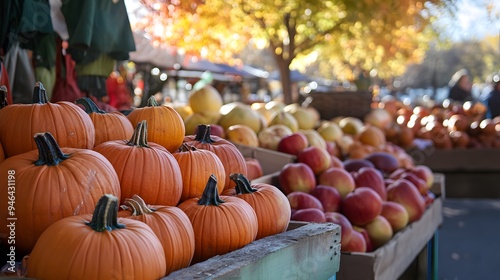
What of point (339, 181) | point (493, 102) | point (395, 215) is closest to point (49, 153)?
point (339, 181)

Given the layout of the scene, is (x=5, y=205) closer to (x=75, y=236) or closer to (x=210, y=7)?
(x=75, y=236)

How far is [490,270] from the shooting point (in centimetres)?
581

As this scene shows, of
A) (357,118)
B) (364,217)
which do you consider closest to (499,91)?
(357,118)

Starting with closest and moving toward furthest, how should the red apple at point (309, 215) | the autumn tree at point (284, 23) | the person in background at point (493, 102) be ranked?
the red apple at point (309, 215), the autumn tree at point (284, 23), the person in background at point (493, 102)

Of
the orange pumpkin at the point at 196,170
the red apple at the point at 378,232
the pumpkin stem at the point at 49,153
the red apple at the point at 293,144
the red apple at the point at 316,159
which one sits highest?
the pumpkin stem at the point at 49,153

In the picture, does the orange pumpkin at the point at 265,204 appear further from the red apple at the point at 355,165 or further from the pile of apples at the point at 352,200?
the red apple at the point at 355,165

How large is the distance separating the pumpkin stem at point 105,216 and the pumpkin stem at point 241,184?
2.43 ft

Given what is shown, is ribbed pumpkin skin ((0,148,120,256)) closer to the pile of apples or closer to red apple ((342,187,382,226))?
the pile of apples

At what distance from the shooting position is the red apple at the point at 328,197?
12.8 feet

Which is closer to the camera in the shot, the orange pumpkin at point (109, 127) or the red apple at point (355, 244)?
the orange pumpkin at point (109, 127)

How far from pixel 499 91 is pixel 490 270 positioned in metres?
6.86

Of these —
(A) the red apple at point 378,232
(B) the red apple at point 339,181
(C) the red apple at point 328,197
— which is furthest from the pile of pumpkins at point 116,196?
(B) the red apple at point 339,181

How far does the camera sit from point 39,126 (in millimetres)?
2145

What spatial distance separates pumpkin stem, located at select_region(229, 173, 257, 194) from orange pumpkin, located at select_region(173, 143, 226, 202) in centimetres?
6
